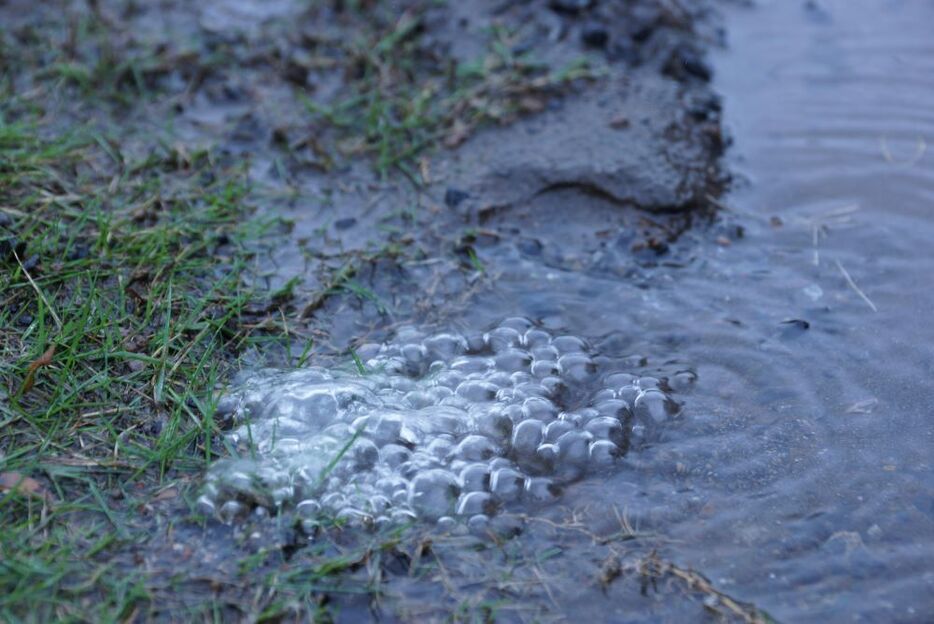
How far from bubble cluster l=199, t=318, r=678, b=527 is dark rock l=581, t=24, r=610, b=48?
1850 millimetres

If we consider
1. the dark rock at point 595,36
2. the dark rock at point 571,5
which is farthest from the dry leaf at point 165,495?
the dark rock at point 571,5

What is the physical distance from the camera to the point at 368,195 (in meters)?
3.74

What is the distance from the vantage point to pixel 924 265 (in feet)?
11.0

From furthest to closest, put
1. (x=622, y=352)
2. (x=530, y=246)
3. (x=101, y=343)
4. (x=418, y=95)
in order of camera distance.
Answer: (x=418, y=95) < (x=530, y=246) < (x=622, y=352) < (x=101, y=343)

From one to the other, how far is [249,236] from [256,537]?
135 cm

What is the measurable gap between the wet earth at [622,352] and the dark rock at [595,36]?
0.03 metres

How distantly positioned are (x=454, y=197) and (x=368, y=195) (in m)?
0.35

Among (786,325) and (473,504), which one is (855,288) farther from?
(473,504)

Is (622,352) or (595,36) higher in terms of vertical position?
(595,36)

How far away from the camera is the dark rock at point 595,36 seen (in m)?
4.42

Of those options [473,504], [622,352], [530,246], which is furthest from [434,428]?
[530,246]

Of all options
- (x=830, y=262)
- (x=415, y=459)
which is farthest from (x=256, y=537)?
(x=830, y=262)

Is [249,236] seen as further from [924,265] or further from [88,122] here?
[924,265]

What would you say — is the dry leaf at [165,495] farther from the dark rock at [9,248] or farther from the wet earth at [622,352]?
the dark rock at [9,248]
